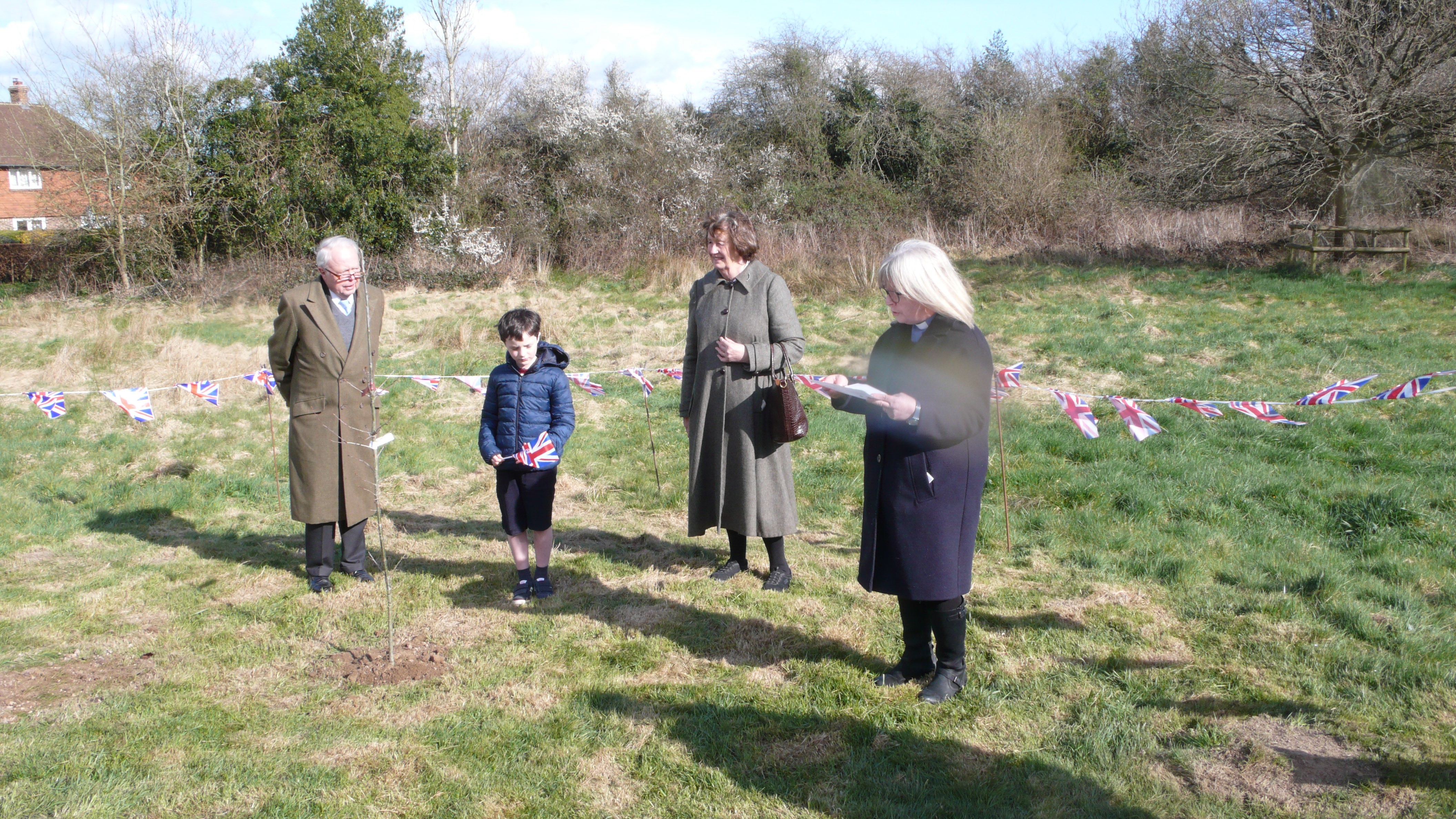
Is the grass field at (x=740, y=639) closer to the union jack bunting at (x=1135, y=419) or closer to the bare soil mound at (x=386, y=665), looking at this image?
the bare soil mound at (x=386, y=665)

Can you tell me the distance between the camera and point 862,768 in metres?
3.22

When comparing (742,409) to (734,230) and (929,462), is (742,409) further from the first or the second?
(929,462)

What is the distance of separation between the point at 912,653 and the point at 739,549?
5.18 ft

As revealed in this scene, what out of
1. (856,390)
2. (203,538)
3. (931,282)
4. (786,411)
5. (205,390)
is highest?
(931,282)

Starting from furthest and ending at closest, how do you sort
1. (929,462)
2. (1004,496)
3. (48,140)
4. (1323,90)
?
1. (48,140)
2. (1323,90)
3. (1004,496)
4. (929,462)

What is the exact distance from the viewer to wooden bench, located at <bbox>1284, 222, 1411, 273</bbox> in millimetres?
15047

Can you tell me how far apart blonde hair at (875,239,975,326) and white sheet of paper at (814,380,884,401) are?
0.36 metres

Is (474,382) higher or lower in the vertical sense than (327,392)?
lower

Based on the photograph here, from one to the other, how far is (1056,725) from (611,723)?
1.69 meters

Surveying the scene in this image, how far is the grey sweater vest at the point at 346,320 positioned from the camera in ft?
16.5

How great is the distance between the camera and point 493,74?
26.2 meters

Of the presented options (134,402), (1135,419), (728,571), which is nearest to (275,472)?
(134,402)

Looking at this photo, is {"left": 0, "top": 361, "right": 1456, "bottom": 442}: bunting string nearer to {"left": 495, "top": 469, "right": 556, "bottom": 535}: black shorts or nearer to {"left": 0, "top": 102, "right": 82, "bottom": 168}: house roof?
{"left": 495, "top": 469, "right": 556, "bottom": 535}: black shorts

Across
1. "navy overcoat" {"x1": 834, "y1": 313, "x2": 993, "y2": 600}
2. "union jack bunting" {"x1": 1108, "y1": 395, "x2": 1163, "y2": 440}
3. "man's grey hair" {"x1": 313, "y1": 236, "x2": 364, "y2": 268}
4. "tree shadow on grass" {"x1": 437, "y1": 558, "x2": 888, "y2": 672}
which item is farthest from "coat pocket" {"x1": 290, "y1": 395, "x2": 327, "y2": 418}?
"union jack bunting" {"x1": 1108, "y1": 395, "x2": 1163, "y2": 440}
